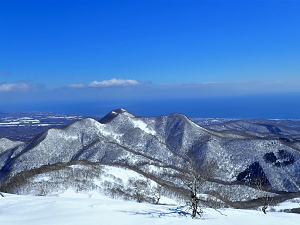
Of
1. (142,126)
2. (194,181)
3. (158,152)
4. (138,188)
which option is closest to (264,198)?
(138,188)

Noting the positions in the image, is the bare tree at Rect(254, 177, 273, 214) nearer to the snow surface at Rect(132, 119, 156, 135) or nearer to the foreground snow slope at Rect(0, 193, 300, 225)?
the foreground snow slope at Rect(0, 193, 300, 225)

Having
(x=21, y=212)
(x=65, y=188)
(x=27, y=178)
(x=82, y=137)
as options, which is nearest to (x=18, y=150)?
(x=82, y=137)

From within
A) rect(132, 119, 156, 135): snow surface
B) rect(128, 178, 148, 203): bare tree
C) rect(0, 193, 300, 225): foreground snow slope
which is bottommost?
rect(128, 178, 148, 203): bare tree

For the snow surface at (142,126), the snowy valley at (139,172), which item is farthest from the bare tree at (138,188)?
the snow surface at (142,126)

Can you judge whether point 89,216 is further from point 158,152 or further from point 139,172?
point 158,152

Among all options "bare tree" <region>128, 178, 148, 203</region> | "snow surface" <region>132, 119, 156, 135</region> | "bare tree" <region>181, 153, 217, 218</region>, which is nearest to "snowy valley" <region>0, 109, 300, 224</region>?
"bare tree" <region>128, 178, 148, 203</region>

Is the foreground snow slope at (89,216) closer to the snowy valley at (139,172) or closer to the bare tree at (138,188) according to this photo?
the snowy valley at (139,172)

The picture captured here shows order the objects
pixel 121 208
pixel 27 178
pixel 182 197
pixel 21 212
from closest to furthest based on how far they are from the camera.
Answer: pixel 21 212 < pixel 121 208 < pixel 27 178 < pixel 182 197

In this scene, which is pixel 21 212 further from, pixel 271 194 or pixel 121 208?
pixel 271 194
